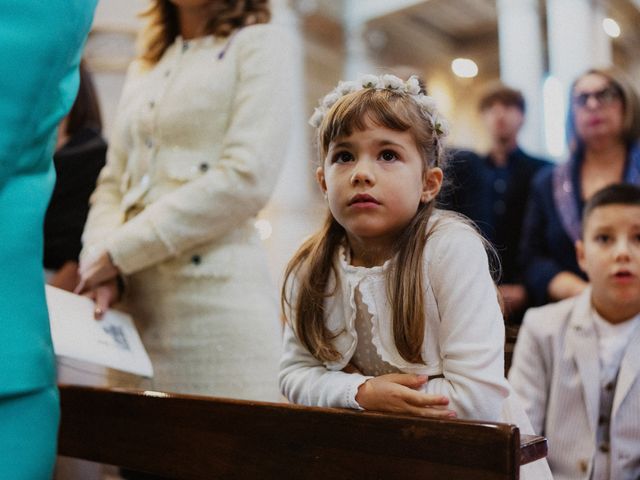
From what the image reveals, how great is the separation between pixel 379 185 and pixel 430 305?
0.68 ft

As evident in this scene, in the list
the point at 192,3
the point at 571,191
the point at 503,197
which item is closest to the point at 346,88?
the point at 192,3

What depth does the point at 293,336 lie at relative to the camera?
4.67 feet

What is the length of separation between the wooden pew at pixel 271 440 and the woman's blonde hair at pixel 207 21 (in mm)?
968

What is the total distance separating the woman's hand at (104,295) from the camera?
→ 174 centimetres

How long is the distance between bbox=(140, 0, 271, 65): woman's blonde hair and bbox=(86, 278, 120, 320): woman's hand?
664mm

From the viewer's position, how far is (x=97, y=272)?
1.83 metres

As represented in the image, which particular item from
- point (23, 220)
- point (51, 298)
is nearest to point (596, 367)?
→ point (51, 298)

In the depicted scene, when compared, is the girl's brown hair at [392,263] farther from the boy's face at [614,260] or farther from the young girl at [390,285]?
the boy's face at [614,260]

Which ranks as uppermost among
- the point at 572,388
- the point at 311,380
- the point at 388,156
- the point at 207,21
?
the point at 207,21

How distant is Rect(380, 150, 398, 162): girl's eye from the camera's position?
1316 mm

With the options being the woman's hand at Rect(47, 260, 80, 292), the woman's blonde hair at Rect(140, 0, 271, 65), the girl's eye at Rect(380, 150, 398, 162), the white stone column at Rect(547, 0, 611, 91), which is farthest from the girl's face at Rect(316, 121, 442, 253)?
the white stone column at Rect(547, 0, 611, 91)

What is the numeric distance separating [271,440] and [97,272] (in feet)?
2.77

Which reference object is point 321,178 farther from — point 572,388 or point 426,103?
point 572,388

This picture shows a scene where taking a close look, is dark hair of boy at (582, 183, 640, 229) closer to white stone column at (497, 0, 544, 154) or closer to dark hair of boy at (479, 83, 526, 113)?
dark hair of boy at (479, 83, 526, 113)
